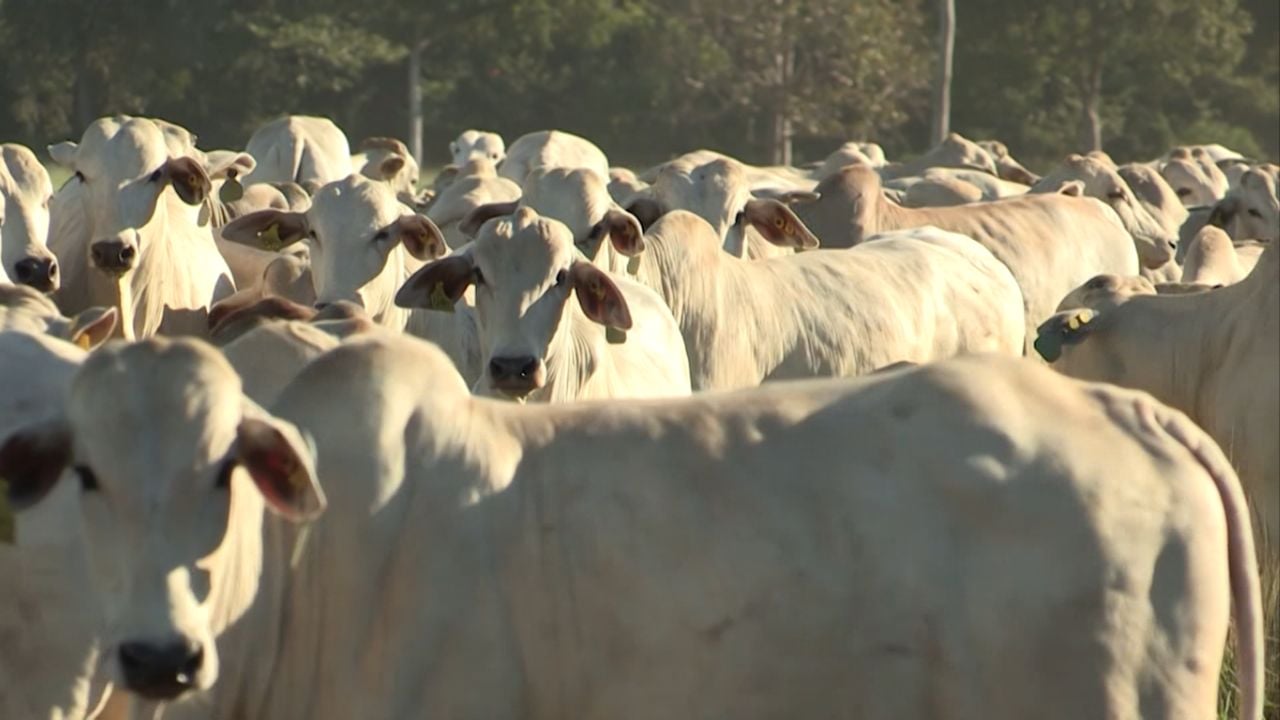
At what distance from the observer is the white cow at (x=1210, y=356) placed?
8211 millimetres

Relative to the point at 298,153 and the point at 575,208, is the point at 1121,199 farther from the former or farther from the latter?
the point at 575,208

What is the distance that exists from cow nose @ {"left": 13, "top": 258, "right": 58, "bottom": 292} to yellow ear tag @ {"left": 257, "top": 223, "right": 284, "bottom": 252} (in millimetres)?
974

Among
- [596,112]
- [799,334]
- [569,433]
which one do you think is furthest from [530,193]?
[596,112]

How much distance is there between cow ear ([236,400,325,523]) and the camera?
4141 mm

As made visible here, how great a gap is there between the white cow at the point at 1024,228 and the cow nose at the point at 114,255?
16.3ft

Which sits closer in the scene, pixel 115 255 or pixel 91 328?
pixel 91 328

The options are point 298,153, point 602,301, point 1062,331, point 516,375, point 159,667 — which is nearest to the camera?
point 159,667

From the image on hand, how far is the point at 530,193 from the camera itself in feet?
33.7

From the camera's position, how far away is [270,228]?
1012 cm

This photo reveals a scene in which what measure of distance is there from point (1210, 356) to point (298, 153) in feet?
37.9

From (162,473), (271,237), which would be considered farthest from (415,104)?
(162,473)

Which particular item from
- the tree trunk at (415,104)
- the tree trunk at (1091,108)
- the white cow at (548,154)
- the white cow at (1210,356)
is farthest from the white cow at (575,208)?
the tree trunk at (1091,108)

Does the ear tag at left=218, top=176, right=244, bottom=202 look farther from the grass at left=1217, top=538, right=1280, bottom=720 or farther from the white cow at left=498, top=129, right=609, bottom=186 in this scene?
the white cow at left=498, top=129, right=609, bottom=186

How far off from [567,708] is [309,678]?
492mm
